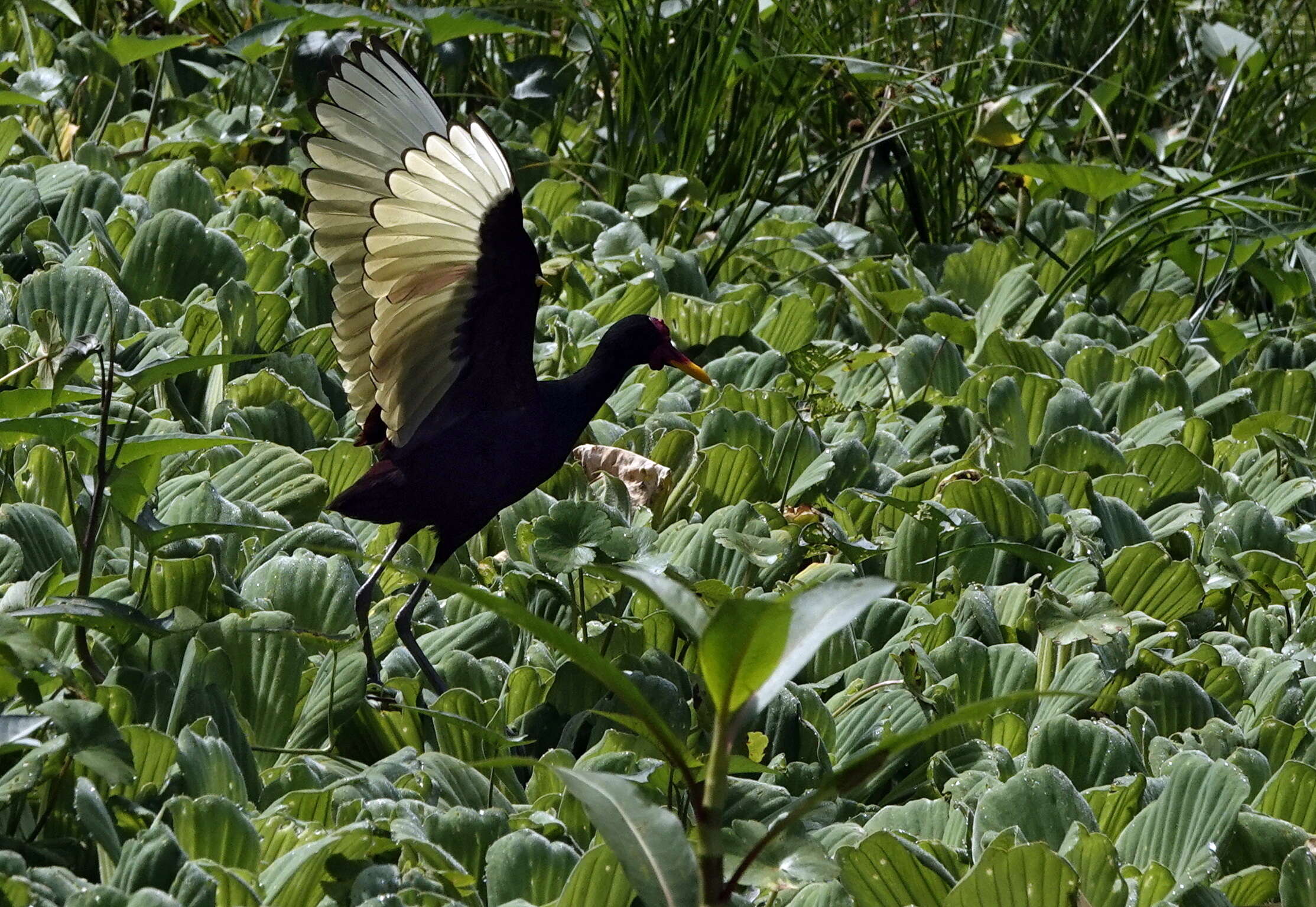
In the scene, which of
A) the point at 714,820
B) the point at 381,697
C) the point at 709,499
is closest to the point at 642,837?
the point at 714,820

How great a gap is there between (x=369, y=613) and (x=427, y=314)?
398 millimetres

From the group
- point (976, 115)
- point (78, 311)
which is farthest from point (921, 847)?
point (976, 115)

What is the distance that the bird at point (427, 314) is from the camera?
6.00ft

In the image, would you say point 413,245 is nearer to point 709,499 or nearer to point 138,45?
point 709,499

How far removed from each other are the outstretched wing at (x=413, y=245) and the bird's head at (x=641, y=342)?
21 cm

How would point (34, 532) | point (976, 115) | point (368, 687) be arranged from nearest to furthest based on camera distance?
point (368, 687) → point (34, 532) → point (976, 115)

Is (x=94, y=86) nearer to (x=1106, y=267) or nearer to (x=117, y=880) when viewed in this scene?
(x=1106, y=267)

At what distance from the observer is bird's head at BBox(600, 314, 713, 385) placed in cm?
219

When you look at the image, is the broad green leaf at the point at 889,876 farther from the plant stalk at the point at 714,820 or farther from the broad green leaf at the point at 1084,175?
the broad green leaf at the point at 1084,175

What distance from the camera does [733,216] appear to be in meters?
3.75

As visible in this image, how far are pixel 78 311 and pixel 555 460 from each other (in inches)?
38.1

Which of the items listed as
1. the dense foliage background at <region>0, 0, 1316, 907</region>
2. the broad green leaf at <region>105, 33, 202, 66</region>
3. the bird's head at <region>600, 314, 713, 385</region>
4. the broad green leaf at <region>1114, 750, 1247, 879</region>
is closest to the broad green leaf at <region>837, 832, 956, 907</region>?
the dense foliage background at <region>0, 0, 1316, 907</region>

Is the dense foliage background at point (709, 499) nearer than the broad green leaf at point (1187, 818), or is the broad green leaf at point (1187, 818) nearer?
the dense foliage background at point (709, 499)

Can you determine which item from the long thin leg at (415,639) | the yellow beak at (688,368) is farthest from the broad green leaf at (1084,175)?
the long thin leg at (415,639)
